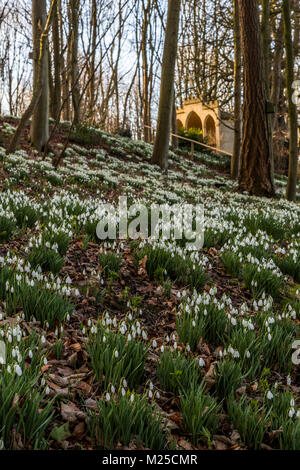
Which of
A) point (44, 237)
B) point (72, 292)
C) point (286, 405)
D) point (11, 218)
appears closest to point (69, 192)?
point (11, 218)

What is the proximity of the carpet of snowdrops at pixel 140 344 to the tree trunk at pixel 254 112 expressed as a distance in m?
5.45

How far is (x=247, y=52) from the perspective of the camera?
9.81 metres

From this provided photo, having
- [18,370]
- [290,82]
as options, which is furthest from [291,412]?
[290,82]

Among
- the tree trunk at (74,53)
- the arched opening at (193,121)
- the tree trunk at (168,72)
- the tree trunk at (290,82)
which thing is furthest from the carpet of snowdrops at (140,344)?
the arched opening at (193,121)

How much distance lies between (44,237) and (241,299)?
2.04 m

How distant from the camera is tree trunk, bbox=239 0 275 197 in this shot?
967cm

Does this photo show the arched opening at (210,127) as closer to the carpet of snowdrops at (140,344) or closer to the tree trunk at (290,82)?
the tree trunk at (290,82)

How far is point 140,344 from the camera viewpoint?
2195 millimetres

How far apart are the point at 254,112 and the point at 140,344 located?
9085 millimetres

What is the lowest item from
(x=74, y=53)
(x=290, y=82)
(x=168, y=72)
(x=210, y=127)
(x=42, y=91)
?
(x=42, y=91)

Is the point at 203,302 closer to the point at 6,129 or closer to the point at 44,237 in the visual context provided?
the point at 44,237

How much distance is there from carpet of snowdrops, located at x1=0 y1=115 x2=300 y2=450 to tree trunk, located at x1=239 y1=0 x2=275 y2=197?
17.9 ft

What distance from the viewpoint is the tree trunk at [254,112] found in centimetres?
967

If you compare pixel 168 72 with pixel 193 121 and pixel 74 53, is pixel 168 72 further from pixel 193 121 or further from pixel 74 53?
pixel 193 121
